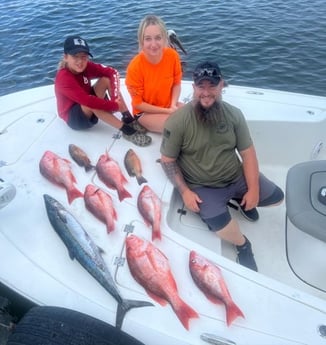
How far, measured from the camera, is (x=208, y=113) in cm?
286

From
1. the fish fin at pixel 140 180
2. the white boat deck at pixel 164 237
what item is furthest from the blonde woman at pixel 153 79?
the fish fin at pixel 140 180

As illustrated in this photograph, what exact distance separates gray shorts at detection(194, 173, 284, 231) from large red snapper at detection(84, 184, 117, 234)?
731 millimetres

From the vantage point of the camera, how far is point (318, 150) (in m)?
3.84

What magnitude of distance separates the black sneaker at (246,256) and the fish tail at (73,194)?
4.41 ft

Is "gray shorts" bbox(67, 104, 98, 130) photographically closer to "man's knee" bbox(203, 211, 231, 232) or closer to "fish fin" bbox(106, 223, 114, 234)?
"fish fin" bbox(106, 223, 114, 234)

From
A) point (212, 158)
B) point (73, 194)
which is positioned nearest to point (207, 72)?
point (212, 158)

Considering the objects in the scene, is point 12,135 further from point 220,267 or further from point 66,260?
point 220,267

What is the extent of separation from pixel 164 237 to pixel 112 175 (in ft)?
2.51

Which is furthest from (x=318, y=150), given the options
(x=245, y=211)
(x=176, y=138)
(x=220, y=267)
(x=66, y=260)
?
(x=66, y=260)

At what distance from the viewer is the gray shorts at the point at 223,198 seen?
2971 millimetres

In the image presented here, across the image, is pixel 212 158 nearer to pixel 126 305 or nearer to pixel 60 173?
pixel 60 173

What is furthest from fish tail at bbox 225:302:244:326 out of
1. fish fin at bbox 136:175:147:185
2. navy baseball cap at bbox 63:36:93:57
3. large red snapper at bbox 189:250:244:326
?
navy baseball cap at bbox 63:36:93:57

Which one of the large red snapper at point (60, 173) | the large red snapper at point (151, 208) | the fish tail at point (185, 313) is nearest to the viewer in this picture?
the fish tail at point (185, 313)

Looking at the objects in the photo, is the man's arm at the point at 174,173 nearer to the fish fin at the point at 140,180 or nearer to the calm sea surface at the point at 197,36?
the fish fin at the point at 140,180
